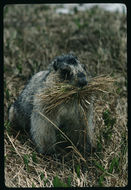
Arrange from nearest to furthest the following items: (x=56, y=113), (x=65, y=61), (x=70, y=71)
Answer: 1. (x=70, y=71)
2. (x=65, y=61)
3. (x=56, y=113)

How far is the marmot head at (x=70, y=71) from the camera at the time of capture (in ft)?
13.5

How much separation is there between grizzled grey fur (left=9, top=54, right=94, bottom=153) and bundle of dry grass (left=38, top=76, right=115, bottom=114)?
94 mm

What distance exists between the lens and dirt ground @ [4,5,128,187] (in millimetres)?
4340

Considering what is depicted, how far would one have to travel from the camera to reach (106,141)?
516cm

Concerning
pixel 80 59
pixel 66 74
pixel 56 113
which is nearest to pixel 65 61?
pixel 66 74

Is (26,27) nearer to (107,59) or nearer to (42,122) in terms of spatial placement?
(107,59)

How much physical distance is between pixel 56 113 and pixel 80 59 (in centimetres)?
283

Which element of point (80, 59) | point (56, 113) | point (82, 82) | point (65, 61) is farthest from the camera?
point (80, 59)

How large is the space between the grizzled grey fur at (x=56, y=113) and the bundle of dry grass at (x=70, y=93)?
0.09 metres

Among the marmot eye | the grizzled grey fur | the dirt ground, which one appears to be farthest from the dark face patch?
the dirt ground

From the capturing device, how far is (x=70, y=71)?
13.7ft

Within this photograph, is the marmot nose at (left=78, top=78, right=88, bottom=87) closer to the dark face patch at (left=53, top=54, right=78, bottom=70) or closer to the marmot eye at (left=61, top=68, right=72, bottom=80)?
the marmot eye at (left=61, top=68, right=72, bottom=80)

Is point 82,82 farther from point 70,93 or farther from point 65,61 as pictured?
point 65,61

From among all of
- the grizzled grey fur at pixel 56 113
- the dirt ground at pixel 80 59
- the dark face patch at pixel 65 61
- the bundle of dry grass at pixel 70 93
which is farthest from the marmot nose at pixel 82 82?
the dirt ground at pixel 80 59
